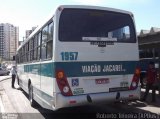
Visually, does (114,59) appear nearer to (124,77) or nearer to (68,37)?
(124,77)

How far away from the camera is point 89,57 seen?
8.06m

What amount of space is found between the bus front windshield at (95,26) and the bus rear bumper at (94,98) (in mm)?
1421

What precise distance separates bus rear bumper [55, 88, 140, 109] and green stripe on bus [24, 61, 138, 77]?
0.54 metres

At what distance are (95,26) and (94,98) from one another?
6.23 ft

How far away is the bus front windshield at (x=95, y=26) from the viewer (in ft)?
26.2

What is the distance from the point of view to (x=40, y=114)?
10.3m

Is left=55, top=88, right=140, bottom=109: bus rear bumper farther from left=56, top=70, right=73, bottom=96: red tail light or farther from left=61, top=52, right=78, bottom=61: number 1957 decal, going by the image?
left=61, top=52, right=78, bottom=61: number 1957 decal

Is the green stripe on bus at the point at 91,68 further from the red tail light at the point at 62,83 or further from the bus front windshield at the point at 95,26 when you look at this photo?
the bus front windshield at the point at 95,26

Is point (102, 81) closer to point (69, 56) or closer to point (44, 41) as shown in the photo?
point (69, 56)

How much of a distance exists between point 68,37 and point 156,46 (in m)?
10.1

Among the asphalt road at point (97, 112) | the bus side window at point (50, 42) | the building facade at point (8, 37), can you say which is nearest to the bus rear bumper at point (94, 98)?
the asphalt road at point (97, 112)

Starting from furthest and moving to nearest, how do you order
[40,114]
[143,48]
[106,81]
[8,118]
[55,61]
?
[143,48], [40,114], [8,118], [106,81], [55,61]

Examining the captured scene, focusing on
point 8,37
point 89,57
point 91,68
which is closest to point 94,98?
point 91,68

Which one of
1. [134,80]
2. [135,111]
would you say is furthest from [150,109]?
[134,80]
